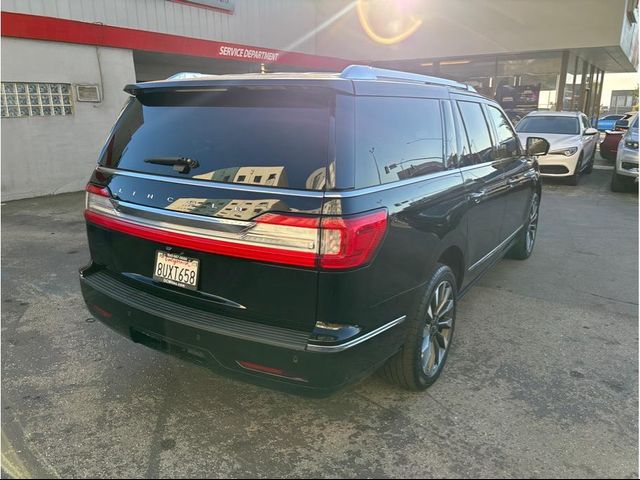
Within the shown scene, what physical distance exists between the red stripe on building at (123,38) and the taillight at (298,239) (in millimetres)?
8845

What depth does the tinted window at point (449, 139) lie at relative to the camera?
10.6ft

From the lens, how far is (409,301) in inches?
105

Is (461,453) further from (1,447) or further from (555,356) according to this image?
(1,447)

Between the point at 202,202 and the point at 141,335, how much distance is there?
2.88 ft

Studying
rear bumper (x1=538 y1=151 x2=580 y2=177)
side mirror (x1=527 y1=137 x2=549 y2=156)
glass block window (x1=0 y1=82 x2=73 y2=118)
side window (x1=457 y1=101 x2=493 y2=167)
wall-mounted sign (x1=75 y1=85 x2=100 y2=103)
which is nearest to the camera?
side window (x1=457 y1=101 x2=493 y2=167)

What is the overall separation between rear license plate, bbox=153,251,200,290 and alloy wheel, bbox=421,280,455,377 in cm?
136

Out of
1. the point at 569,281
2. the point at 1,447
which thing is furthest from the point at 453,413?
the point at 569,281

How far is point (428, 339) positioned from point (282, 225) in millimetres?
1365

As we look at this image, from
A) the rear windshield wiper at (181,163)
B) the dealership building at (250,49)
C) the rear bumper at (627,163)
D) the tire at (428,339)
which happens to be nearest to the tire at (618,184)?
the rear bumper at (627,163)

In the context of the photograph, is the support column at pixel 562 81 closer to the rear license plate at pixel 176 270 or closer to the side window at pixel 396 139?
the side window at pixel 396 139

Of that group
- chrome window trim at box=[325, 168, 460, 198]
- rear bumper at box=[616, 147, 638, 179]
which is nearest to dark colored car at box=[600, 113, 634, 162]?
rear bumper at box=[616, 147, 638, 179]

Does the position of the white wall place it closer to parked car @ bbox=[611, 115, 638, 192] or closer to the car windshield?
the car windshield

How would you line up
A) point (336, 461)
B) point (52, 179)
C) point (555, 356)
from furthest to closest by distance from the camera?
point (52, 179) → point (555, 356) → point (336, 461)

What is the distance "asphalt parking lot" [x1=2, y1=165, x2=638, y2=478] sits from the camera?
7.94 ft
